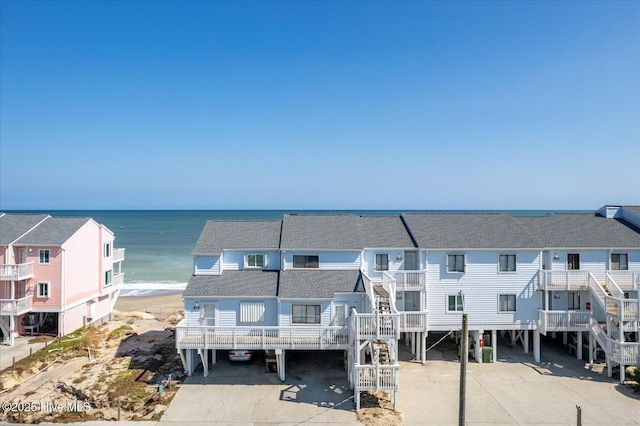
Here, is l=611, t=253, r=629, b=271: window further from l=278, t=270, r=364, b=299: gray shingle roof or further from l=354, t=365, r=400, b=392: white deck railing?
l=354, t=365, r=400, b=392: white deck railing

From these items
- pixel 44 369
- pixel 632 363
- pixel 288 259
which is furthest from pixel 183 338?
pixel 632 363

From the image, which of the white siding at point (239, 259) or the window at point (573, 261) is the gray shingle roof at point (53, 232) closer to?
the white siding at point (239, 259)

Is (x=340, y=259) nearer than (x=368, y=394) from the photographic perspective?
No

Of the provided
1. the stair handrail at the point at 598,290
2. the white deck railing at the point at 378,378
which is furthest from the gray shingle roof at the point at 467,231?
the white deck railing at the point at 378,378

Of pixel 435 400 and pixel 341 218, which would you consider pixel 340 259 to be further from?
pixel 435 400

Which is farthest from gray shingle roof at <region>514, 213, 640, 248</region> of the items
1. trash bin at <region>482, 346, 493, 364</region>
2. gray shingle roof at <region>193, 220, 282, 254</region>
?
gray shingle roof at <region>193, 220, 282, 254</region>

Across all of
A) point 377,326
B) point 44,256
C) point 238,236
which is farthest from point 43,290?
point 377,326
